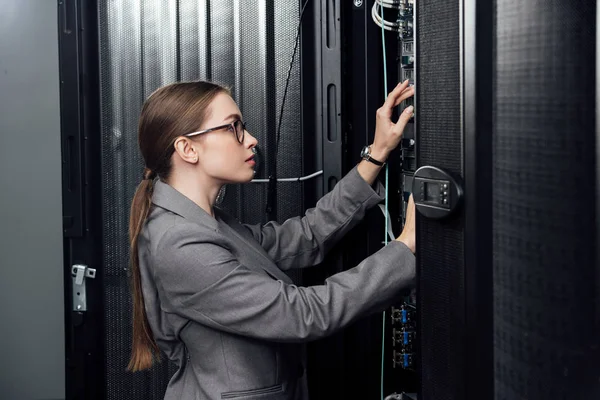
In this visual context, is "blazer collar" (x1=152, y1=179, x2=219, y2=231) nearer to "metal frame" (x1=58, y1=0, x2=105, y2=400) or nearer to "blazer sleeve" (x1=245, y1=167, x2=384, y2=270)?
"blazer sleeve" (x1=245, y1=167, x2=384, y2=270)

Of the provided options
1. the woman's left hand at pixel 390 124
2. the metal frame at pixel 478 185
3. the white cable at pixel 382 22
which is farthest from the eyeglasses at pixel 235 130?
the metal frame at pixel 478 185

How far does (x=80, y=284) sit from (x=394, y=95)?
1092 millimetres

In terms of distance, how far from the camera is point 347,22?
1933 mm

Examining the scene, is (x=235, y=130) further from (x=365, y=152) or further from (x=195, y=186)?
(x=365, y=152)

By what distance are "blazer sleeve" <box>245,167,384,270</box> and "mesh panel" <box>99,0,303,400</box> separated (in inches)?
4.9

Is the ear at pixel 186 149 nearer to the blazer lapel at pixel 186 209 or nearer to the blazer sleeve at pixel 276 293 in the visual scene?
the blazer lapel at pixel 186 209

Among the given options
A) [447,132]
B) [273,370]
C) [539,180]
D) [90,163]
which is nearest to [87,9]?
[90,163]

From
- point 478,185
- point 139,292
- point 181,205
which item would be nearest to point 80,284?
point 139,292

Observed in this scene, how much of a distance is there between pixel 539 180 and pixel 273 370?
1.00 m

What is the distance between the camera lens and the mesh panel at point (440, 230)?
92 cm

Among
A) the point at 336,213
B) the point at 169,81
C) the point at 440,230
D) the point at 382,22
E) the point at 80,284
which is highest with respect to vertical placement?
the point at 382,22

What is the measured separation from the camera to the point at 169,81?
6.91ft

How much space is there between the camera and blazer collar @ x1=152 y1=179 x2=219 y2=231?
1.66 meters

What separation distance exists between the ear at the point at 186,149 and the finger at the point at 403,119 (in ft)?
1.61
